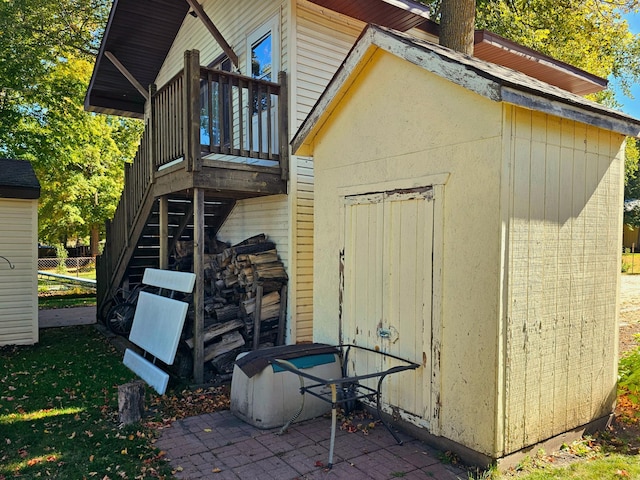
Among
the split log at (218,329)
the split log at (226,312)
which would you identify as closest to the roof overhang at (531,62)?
the split log at (226,312)

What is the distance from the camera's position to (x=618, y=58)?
748 inches

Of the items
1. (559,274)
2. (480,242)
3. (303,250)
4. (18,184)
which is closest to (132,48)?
(18,184)

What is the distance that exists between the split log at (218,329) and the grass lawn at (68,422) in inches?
47.7

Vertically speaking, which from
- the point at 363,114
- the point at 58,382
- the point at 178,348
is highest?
the point at 363,114

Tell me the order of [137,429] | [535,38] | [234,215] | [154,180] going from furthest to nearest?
1. [535,38]
2. [234,215]
3. [154,180]
4. [137,429]

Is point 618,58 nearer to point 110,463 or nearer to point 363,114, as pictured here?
point 363,114

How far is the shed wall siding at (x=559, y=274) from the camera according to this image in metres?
3.68

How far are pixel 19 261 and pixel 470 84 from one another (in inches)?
317

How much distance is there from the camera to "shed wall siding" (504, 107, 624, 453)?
368 cm

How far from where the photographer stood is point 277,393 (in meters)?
4.66

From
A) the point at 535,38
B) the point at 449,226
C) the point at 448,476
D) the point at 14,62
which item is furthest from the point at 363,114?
the point at 14,62

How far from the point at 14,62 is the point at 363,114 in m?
12.9

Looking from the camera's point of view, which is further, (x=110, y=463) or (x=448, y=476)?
(x=110, y=463)

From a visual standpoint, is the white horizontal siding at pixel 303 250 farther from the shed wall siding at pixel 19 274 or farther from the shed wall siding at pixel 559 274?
the shed wall siding at pixel 19 274
